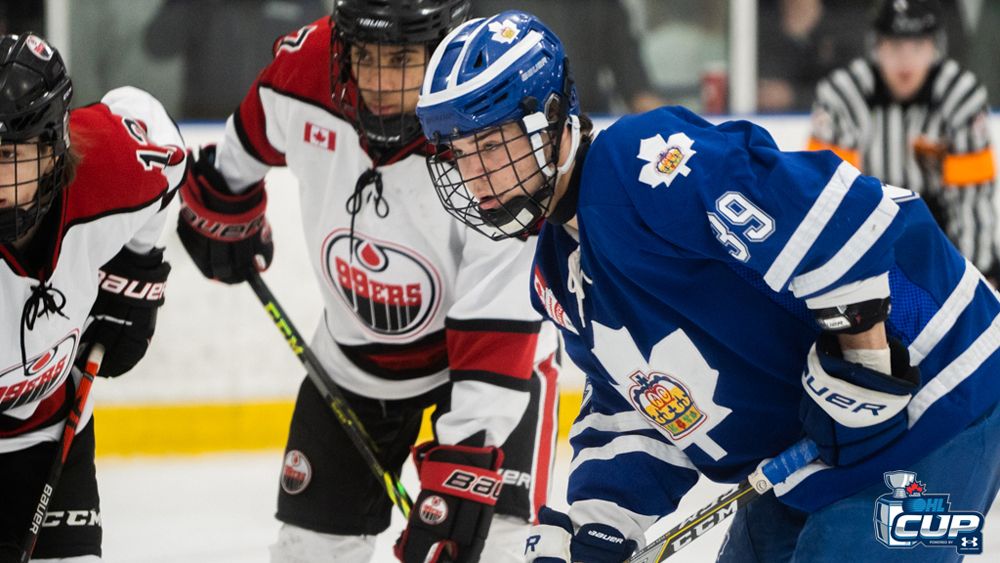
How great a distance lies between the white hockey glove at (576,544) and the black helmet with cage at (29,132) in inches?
31.9

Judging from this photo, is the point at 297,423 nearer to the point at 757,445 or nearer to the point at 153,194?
the point at 153,194

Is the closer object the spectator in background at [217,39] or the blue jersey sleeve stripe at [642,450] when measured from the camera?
the blue jersey sleeve stripe at [642,450]

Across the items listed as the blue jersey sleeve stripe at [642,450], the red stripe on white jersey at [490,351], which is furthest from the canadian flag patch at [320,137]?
the blue jersey sleeve stripe at [642,450]

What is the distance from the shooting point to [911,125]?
13.6ft

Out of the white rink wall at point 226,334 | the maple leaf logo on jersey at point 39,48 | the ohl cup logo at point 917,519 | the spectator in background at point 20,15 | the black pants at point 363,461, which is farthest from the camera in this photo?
the spectator in background at point 20,15

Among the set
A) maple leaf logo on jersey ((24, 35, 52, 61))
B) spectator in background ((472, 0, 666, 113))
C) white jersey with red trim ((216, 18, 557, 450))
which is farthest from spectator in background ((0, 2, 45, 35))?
maple leaf logo on jersey ((24, 35, 52, 61))

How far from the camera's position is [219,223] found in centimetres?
260

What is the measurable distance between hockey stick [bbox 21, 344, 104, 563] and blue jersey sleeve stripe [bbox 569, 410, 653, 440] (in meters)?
0.78

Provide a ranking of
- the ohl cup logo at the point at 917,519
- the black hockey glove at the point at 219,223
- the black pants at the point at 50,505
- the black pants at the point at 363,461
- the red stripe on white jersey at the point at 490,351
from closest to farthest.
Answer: the ohl cup logo at the point at 917,519 → the black pants at the point at 50,505 → the red stripe on white jersey at the point at 490,351 → the black pants at the point at 363,461 → the black hockey glove at the point at 219,223

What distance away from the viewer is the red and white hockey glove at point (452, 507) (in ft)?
7.04

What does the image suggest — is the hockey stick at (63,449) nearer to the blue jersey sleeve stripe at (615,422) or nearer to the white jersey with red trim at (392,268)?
the white jersey with red trim at (392,268)

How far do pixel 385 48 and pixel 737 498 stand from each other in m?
0.88

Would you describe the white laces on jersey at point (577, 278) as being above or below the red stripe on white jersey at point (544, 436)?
above

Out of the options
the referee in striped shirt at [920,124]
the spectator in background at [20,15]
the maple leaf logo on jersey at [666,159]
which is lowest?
the referee in striped shirt at [920,124]
